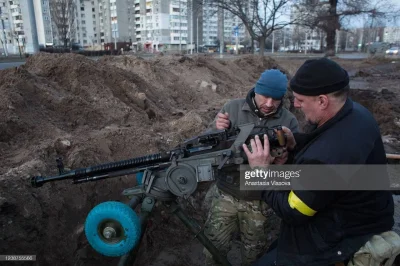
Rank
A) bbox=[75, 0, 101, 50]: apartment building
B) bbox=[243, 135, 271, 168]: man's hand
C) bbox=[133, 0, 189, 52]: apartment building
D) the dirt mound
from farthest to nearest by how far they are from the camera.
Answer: bbox=[75, 0, 101, 50]: apartment building
bbox=[133, 0, 189, 52]: apartment building
the dirt mound
bbox=[243, 135, 271, 168]: man's hand

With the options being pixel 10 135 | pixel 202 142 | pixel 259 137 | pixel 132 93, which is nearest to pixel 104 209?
pixel 202 142

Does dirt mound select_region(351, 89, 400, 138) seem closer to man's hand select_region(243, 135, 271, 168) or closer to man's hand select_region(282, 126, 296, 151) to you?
man's hand select_region(282, 126, 296, 151)

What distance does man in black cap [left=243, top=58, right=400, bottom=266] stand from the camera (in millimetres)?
1587

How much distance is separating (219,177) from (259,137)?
0.77 meters

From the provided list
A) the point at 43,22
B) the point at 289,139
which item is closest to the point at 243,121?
the point at 289,139

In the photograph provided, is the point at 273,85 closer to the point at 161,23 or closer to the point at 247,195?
the point at 247,195

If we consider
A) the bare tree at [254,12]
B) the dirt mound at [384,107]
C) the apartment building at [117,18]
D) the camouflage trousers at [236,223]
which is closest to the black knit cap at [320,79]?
the camouflage trousers at [236,223]

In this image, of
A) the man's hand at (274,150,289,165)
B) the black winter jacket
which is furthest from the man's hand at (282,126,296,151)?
the black winter jacket

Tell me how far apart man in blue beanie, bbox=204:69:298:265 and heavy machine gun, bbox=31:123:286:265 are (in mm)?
467

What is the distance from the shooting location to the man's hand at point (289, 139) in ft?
6.58

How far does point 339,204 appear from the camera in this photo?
1670 mm

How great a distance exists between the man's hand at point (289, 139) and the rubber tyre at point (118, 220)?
1070 millimetres

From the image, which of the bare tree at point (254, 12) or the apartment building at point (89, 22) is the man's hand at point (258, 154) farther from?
the apartment building at point (89, 22)

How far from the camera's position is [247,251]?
2.61 meters
